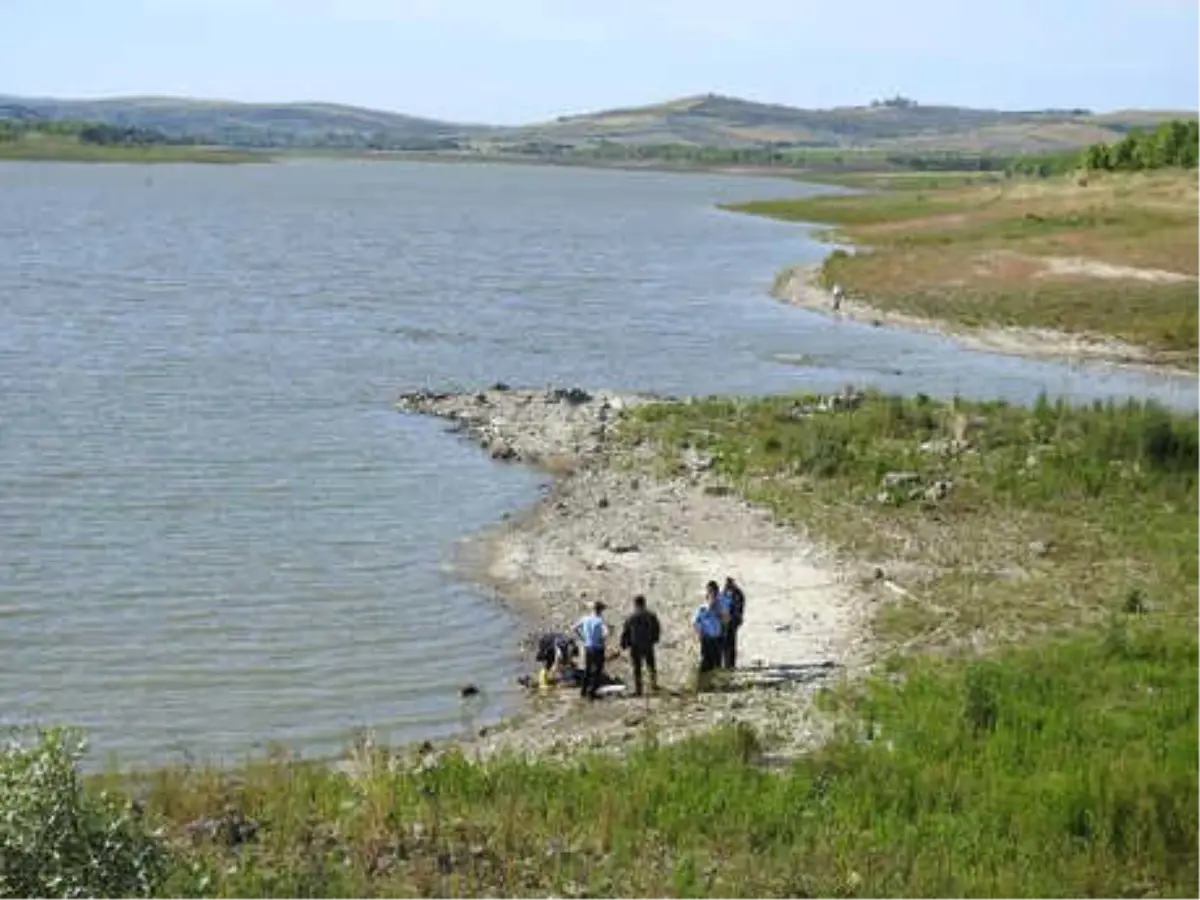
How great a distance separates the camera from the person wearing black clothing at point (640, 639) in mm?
23484

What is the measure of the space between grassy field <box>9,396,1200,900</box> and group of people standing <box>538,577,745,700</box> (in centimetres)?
237

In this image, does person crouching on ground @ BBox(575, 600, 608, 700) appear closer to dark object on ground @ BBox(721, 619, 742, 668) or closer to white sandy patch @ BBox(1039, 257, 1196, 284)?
dark object on ground @ BBox(721, 619, 742, 668)

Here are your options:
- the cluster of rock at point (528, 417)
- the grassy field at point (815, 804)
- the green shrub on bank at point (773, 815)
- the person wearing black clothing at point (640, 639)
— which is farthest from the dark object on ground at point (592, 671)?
the cluster of rock at point (528, 417)

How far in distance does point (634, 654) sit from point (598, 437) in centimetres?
1906

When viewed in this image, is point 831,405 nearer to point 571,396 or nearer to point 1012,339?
point 571,396

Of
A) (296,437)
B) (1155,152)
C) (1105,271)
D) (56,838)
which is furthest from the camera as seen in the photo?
(1155,152)

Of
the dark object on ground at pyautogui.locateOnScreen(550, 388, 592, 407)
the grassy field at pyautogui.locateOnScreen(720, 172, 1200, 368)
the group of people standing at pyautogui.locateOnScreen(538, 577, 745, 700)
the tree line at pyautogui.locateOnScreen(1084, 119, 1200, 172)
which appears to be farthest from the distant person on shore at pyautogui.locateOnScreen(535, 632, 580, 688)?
the tree line at pyautogui.locateOnScreen(1084, 119, 1200, 172)

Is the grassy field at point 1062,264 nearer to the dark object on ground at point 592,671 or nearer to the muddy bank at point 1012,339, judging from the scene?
the muddy bank at point 1012,339

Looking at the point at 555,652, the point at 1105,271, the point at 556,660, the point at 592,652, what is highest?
the point at 1105,271

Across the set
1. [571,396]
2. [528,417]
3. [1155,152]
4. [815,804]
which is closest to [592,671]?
[815,804]

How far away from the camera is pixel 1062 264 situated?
75.7 m

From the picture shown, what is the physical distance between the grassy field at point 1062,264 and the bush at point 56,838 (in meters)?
51.7

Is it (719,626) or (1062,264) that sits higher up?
(1062,264)

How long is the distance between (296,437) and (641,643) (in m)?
21.4
